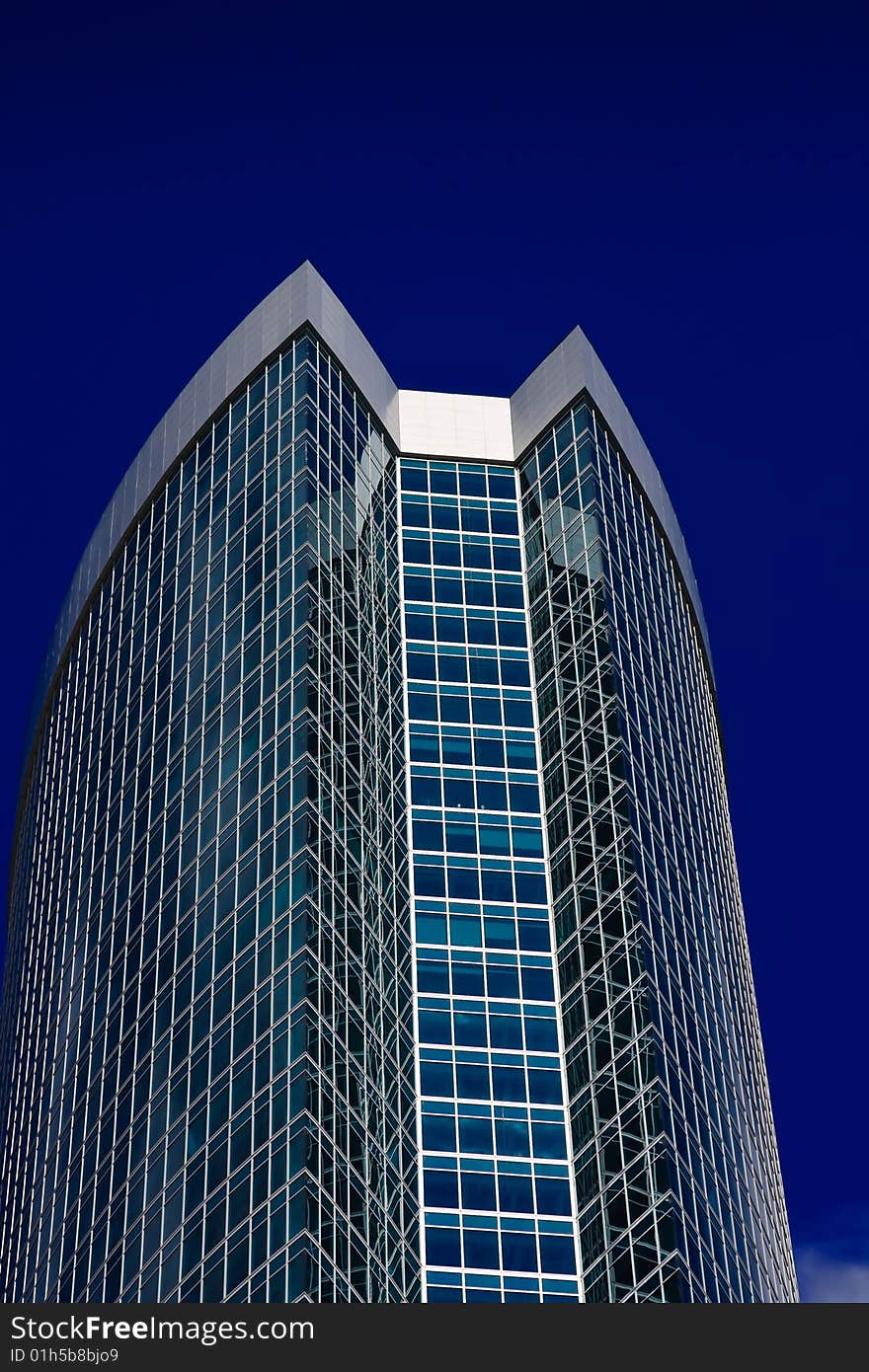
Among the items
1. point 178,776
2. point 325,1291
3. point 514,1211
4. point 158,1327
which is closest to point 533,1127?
point 514,1211

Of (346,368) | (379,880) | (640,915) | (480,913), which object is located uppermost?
(346,368)

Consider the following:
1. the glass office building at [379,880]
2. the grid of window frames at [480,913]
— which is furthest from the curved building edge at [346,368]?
the grid of window frames at [480,913]

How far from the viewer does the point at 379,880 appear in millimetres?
116938

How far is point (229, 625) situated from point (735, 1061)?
112ft

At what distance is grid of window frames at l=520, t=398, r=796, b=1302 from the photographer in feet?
352

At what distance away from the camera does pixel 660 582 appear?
146125mm

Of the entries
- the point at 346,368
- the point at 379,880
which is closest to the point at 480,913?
the point at 379,880

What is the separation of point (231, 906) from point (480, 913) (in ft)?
38.0

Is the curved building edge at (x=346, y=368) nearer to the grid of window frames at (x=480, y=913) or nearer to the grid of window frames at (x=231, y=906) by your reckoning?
the grid of window frames at (x=231, y=906)

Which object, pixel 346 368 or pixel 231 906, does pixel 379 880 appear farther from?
pixel 346 368

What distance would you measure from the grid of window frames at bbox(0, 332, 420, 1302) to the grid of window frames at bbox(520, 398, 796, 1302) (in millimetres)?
7678

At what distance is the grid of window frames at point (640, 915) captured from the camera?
107438mm

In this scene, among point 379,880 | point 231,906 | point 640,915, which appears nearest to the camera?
point 379,880

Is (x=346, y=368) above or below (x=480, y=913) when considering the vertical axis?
above
